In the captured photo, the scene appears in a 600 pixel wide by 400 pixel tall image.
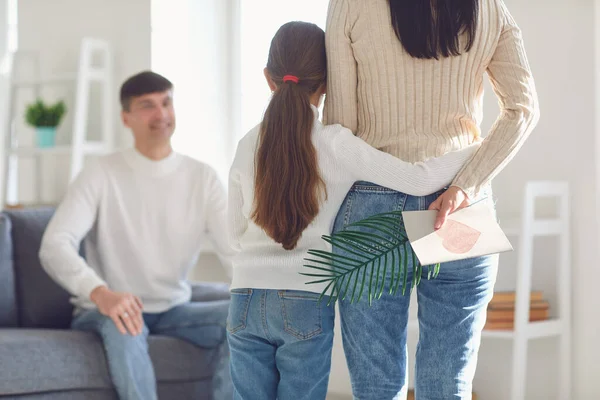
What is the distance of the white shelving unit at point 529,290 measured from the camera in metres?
2.94

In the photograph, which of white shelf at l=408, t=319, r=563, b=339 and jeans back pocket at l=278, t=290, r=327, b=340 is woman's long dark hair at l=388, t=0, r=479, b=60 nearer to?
jeans back pocket at l=278, t=290, r=327, b=340

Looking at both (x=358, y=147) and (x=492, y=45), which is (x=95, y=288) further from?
(x=492, y=45)

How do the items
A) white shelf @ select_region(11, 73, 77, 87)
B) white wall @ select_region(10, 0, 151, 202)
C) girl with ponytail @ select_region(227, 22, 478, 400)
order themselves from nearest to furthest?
1. girl with ponytail @ select_region(227, 22, 478, 400)
2. white wall @ select_region(10, 0, 151, 202)
3. white shelf @ select_region(11, 73, 77, 87)

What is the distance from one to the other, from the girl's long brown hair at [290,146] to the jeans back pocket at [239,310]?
5.2 inches

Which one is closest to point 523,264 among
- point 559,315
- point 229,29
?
point 559,315

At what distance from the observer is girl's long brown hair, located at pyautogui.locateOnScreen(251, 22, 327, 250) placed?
149 centimetres

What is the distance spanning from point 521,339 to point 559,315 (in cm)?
20

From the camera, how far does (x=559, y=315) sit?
3031 mm

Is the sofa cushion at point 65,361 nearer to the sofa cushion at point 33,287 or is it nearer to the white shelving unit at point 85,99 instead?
the sofa cushion at point 33,287

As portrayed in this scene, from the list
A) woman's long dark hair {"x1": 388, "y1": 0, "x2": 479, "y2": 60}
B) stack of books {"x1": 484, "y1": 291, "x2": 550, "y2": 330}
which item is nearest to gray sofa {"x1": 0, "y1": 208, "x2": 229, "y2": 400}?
stack of books {"x1": 484, "y1": 291, "x2": 550, "y2": 330}

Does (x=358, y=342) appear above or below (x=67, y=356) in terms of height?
above

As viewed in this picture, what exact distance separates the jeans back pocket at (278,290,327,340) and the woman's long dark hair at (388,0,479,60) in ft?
1.60

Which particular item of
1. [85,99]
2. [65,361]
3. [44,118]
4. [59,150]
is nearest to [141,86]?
[65,361]

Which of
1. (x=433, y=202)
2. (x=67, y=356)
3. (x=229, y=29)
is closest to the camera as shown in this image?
(x=433, y=202)
